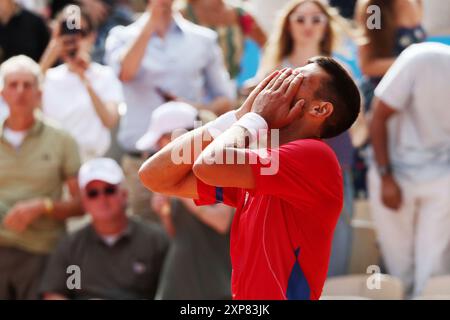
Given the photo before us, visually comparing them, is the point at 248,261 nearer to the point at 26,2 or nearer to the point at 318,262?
the point at 318,262

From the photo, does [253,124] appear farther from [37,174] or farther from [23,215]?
[37,174]

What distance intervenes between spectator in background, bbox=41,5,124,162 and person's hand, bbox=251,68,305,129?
3570 millimetres

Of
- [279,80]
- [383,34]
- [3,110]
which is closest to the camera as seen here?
[279,80]

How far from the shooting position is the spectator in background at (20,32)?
732cm

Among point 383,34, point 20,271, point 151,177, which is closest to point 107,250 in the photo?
point 20,271

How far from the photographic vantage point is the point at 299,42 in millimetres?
5824

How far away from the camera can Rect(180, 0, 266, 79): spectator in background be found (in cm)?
→ 659

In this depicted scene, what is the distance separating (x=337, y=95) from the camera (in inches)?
124

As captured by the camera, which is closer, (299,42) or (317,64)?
(317,64)

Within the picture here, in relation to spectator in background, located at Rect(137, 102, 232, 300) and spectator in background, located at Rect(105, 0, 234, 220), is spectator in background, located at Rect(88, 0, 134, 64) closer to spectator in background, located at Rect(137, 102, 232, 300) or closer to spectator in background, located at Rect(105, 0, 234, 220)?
spectator in background, located at Rect(105, 0, 234, 220)

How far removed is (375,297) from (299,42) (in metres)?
1.50

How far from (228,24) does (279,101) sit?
370 cm

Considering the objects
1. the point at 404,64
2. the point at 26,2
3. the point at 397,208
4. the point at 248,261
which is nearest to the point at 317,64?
the point at 248,261

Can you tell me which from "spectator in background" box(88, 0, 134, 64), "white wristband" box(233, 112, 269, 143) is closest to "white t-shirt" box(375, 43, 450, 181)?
"white wristband" box(233, 112, 269, 143)
